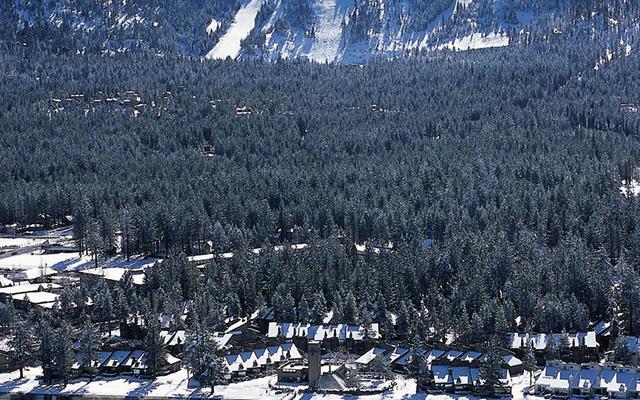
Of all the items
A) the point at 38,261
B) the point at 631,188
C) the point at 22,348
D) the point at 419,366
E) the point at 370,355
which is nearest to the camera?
the point at 419,366

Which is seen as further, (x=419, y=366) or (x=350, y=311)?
A: (x=350, y=311)

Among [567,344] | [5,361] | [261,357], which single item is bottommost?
[567,344]

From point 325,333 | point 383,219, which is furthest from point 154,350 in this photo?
point 383,219

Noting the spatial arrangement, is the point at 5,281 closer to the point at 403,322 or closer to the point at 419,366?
the point at 403,322

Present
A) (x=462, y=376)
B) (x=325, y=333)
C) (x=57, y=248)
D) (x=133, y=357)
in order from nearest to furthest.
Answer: (x=462, y=376), (x=133, y=357), (x=325, y=333), (x=57, y=248)

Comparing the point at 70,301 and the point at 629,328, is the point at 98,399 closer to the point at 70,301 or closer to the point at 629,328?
the point at 70,301

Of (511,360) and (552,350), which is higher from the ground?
(552,350)
